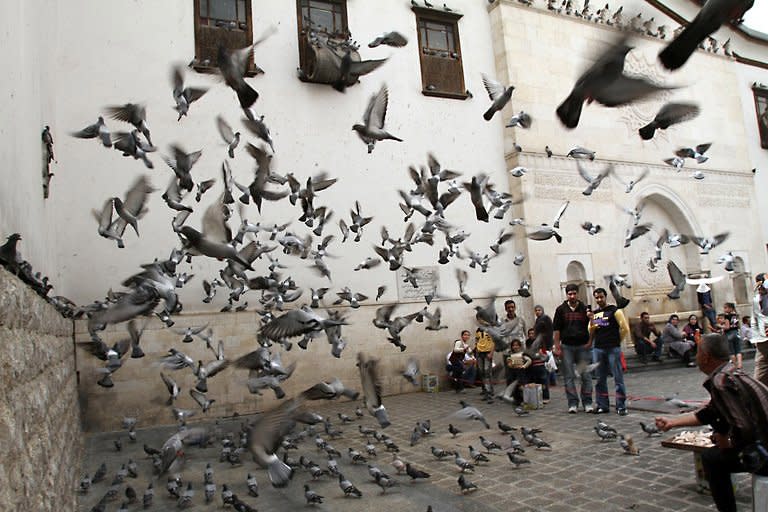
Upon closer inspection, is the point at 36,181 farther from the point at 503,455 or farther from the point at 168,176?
the point at 503,455

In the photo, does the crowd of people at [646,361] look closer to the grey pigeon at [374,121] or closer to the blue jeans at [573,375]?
the blue jeans at [573,375]

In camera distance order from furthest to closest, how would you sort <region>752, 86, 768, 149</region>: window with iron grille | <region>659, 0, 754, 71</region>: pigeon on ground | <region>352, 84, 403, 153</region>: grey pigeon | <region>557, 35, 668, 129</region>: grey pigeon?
<region>752, 86, 768, 149</region>: window with iron grille
<region>352, 84, 403, 153</region>: grey pigeon
<region>557, 35, 668, 129</region>: grey pigeon
<region>659, 0, 754, 71</region>: pigeon on ground

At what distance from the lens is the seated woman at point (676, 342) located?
12.4m

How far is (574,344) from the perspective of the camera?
7.53 metres

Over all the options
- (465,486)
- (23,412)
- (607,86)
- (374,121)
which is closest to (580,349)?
(465,486)

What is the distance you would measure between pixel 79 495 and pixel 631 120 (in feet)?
48.6

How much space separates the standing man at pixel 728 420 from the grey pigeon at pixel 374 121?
4188mm

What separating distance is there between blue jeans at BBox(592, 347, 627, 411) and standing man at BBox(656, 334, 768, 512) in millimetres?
3750

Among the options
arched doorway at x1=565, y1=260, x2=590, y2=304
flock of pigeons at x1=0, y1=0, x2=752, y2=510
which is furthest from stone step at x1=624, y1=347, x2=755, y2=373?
flock of pigeons at x1=0, y1=0, x2=752, y2=510

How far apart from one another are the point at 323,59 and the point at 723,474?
964 centimetres

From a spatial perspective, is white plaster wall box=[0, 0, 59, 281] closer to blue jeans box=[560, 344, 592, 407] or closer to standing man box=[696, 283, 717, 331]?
blue jeans box=[560, 344, 592, 407]

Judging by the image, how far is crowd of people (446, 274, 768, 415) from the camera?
7.20m

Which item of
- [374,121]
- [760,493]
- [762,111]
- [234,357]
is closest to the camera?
[760,493]

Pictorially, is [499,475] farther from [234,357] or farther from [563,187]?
[563,187]
